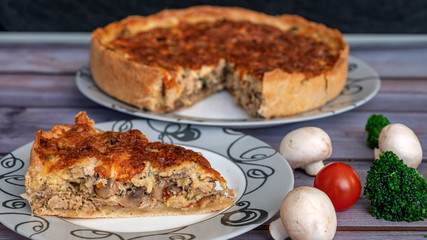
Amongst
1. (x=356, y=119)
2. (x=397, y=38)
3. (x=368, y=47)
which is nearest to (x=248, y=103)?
(x=356, y=119)

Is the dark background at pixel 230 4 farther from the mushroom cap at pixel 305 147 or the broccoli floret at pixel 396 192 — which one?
the broccoli floret at pixel 396 192

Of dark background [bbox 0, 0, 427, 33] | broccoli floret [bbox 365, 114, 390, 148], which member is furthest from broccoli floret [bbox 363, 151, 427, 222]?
dark background [bbox 0, 0, 427, 33]

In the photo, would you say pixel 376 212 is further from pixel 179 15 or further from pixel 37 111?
pixel 179 15

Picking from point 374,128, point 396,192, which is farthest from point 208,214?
point 374,128

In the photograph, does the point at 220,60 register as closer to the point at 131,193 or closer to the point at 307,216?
the point at 131,193

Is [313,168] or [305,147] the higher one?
[305,147]

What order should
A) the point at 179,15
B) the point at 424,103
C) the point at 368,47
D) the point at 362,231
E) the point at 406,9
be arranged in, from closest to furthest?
the point at 362,231
the point at 424,103
the point at 179,15
the point at 368,47
the point at 406,9
